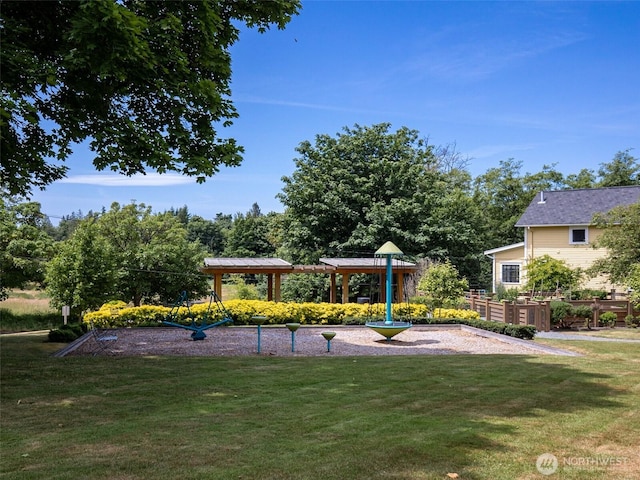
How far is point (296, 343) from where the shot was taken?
13766 mm

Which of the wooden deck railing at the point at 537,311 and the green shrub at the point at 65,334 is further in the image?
the wooden deck railing at the point at 537,311

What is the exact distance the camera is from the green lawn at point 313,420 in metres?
4.37

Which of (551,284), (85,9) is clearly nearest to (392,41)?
(85,9)

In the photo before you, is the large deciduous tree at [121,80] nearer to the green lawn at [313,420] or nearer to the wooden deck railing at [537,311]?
the green lawn at [313,420]

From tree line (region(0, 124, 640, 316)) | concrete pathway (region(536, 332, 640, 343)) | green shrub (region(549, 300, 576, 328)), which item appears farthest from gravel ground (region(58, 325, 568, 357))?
tree line (region(0, 124, 640, 316))

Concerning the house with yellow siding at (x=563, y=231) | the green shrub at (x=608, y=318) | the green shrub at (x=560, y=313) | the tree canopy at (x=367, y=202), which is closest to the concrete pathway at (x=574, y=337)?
the green shrub at (x=560, y=313)

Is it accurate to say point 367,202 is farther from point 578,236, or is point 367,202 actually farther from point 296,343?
point 296,343

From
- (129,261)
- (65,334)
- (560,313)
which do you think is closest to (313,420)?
(65,334)

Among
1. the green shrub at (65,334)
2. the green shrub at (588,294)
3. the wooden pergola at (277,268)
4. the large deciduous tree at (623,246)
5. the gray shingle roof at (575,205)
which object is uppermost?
the gray shingle roof at (575,205)

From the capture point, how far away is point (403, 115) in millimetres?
35875

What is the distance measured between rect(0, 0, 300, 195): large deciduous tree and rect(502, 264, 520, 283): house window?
25919 mm

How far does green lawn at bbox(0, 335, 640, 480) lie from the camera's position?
14.3ft

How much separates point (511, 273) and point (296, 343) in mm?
22154

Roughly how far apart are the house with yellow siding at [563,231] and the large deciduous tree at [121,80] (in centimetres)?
2457
